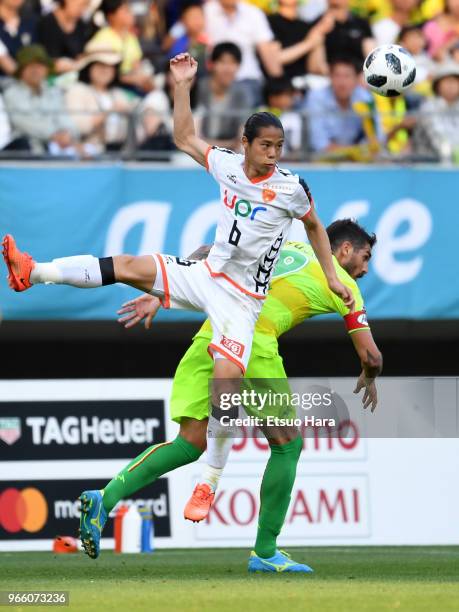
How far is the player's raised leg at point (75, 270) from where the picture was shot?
321 inches

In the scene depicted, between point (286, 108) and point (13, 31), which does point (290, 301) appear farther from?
point (13, 31)

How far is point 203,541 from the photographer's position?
12484mm

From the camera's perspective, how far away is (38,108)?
1370 cm

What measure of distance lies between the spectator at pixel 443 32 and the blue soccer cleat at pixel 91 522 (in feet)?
31.7

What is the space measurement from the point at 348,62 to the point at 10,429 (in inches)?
215

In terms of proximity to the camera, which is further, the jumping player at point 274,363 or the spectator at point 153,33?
the spectator at point 153,33

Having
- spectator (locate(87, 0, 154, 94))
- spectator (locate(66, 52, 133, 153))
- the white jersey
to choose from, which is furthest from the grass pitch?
spectator (locate(87, 0, 154, 94))

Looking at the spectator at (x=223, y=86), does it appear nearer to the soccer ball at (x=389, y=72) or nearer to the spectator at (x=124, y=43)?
the spectator at (x=124, y=43)

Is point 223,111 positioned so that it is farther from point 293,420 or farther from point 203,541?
point 293,420

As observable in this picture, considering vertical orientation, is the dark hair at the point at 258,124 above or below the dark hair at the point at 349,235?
above

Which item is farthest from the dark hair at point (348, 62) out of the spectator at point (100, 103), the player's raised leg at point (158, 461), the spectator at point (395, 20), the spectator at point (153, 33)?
the player's raised leg at point (158, 461)

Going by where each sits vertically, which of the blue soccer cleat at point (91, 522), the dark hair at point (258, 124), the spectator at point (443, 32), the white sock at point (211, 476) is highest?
the spectator at point (443, 32)

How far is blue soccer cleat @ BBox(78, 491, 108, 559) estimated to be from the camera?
26.9 ft

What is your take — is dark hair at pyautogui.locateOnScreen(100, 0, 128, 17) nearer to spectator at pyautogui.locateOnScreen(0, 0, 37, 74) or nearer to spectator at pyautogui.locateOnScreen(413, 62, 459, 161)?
spectator at pyautogui.locateOnScreen(0, 0, 37, 74)
